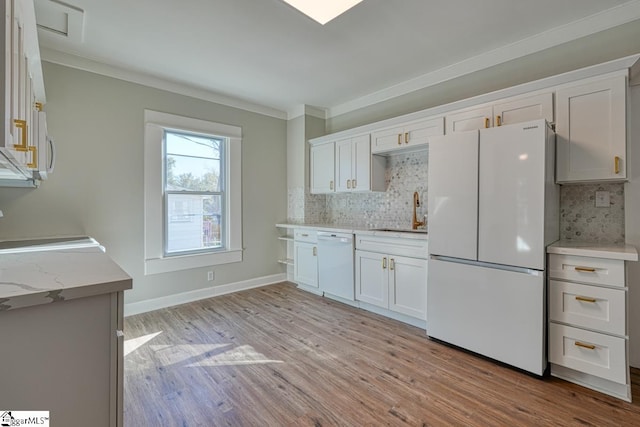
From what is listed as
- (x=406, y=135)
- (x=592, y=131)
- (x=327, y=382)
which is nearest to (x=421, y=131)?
(x=406, y=135)

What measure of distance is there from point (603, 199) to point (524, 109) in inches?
37.1

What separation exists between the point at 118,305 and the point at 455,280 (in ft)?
7.78

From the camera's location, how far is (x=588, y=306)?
1.98 metres

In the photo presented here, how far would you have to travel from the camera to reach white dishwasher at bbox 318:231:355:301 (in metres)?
3.57

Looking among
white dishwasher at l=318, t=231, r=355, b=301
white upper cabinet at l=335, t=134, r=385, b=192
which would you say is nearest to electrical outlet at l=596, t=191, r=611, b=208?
white upper cabinet at l=335, t=134, r=385, b=192

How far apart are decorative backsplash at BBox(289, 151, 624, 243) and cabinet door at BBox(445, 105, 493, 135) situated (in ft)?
1.86

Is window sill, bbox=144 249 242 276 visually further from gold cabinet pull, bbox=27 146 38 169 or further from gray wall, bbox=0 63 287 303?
gold cabinet pull, bbox=27 146 38 169

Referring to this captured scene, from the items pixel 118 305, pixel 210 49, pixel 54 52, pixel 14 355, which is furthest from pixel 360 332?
pixel 54 52

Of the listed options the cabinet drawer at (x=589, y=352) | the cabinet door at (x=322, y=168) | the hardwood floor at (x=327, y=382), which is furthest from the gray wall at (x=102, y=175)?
the cabinet drawer at (x=589, y=352)

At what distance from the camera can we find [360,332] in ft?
9.45

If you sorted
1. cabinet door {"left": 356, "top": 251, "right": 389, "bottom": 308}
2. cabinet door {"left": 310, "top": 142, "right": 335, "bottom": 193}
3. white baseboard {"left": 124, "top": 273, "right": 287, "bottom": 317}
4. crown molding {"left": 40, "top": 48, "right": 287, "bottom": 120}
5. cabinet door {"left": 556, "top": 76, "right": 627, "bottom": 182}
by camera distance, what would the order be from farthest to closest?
cabinet door {"left": 310, "top": 142, "right": 335, "bottom": 193} → white baseboard {"left": 124, "top": 273, "right": 287, "bottom": 317} → cabinet door {"left": 356, "top": 251, "right": 389, "bottom": 308} → crown molding {"left": 40, "top": 48, "right": 287, "bottom": 120} → cabinet door {"left": 556, "top": 76, "right": 627, "bottom": 182}

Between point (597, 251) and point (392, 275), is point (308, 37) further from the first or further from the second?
point (597, 251)

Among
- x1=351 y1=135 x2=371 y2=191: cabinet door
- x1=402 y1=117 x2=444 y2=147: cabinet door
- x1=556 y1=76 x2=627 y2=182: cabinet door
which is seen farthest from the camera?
x1=351 y1=135 x2=371 y2=191: cabinet door

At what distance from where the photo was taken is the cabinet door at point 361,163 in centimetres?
376
